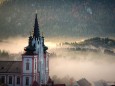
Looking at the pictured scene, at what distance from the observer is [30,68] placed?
78.3 feet

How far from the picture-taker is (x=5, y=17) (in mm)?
30281

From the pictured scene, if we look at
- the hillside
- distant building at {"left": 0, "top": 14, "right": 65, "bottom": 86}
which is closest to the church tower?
distant building at {"left": 0, "top": 14, "right": 65, "bottom": 86}

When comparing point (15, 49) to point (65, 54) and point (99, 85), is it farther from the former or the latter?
point (99, 85)

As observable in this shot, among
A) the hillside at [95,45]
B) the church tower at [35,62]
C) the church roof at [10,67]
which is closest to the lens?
the church tower at [35,62]

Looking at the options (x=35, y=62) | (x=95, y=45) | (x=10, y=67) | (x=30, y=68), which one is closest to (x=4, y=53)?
(x=10, y=67)

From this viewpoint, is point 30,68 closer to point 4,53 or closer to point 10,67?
point 10,67

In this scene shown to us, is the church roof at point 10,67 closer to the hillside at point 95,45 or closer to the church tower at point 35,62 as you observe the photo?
the church tower at point 35,62

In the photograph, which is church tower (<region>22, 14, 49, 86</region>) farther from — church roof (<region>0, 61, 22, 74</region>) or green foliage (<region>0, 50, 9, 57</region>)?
green foliage (<region>0, 50, 9, 57</region>)

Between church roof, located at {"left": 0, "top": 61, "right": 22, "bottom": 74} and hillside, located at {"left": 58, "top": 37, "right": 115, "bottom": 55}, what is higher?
hillside, located at {"left": 58, "top": 37, "right": 115, "bottom": 55}

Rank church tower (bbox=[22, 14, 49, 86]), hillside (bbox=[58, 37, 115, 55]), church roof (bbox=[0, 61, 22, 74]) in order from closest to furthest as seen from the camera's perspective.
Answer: church tower (bbox=[22, 14, 49, 86]) < church roof (bbox=[0, 61, 22, 74]) < hillside (bbox=[58, 37, 115, 55])

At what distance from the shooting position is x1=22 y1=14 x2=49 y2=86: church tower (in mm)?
23812

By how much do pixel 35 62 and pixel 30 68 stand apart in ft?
2.15

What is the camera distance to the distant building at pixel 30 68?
23.8m

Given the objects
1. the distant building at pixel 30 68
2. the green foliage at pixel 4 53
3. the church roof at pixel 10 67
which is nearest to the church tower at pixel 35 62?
the distant building at pixel 30 68
